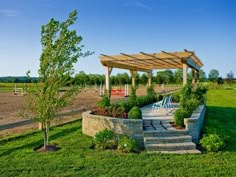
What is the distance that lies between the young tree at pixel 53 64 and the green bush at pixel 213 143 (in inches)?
151

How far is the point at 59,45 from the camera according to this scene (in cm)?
615

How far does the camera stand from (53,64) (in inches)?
244

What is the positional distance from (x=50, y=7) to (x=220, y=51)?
1463 centimetres

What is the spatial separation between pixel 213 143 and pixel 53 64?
4.43 meters

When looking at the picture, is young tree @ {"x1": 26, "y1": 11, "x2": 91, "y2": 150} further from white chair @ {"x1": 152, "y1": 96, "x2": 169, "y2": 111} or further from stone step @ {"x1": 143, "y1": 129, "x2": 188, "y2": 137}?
white chair @ {"x1": 152, "y1": 96, "x2": 169, "y2": 111}

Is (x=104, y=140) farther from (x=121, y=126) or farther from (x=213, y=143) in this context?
(x=213, y=143)

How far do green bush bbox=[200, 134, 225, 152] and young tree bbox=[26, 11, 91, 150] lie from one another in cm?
382

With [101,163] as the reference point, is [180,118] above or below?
above

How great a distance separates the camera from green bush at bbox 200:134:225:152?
5.99 m

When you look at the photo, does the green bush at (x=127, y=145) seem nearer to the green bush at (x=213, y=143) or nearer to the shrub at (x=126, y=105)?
the green bush at (x=213, y=143)

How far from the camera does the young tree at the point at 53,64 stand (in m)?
6.13

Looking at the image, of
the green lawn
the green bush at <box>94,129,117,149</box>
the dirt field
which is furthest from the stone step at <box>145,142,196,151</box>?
the dirt field

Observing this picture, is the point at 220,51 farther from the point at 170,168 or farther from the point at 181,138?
the point at 170,168

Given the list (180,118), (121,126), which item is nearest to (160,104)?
(180,118)
